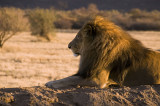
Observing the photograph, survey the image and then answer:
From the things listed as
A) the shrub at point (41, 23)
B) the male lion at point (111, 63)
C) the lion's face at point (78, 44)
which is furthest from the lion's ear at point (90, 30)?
the shrub at point (41, 23)

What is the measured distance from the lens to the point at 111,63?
4.15 metres

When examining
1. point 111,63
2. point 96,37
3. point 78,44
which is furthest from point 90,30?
point 111,63

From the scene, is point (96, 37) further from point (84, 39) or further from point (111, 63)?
point (111, 63)

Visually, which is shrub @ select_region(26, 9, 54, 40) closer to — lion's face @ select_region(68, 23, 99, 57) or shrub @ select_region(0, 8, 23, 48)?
shrub @ select_region(0, 8, 23, 48)

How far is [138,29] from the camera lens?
57031 mm

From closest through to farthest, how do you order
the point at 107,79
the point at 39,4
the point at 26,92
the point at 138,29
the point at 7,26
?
the point at 26,92
the point at 107,79
the point at 7,26
the point at 138,29
the point at 39,4

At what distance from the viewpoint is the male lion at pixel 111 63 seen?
159 inches

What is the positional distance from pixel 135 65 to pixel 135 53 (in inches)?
8.1

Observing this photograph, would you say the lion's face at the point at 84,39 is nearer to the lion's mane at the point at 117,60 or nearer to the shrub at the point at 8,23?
the lion's mane at the point at 117,60

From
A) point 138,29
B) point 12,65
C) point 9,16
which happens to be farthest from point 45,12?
point 138,29

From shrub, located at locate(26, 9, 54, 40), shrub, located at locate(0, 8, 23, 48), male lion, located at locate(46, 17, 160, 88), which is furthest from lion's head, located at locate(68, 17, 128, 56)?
shrub, located at locate(26, 9, 54, 40)

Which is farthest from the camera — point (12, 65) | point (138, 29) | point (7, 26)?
point (138, 29)

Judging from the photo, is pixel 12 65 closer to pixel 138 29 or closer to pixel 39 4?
pixel 138 29

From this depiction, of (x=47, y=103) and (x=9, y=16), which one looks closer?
(x=47, y=103)
